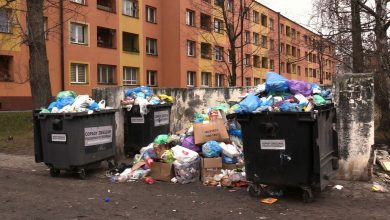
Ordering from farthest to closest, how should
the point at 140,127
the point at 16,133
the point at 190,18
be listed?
the point at 190,18 → the point at 16,133 → the point at 140,127

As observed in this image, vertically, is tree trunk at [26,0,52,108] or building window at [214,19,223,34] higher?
building window at [214,19,223,34]

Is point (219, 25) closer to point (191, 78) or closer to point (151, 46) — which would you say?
point (191, 78)

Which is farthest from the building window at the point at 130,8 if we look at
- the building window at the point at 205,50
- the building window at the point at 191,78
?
the building window at the point at 205,50

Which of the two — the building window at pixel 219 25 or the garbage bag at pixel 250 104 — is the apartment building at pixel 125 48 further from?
the garbage bag at pixel 250 104

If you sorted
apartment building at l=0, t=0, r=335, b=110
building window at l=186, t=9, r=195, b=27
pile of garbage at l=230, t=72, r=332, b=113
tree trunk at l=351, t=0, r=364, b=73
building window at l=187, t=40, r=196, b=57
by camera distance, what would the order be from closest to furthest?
pile of garbage at l=230, t=72, r=332, b=113 → tree trunk at l=351, t=0, r=364, b=73 → apartment building at l=0, t=0, r=335, b=110 → building window at l=186, t=9, r=195, b=27 → building window at l=187, t=40, r=196, b=57

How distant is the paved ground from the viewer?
534 cm

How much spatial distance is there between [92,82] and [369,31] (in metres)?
21.6

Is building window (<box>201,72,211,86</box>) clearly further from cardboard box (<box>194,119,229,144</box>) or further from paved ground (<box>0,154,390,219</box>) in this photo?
paved ground (<box>0,154,390,219</box>)

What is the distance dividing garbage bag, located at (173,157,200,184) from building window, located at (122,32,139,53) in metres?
29.2

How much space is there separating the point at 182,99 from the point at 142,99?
122cm

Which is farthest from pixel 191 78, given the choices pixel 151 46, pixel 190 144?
pixel 190 144

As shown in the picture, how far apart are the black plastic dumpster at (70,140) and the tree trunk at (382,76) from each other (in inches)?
250

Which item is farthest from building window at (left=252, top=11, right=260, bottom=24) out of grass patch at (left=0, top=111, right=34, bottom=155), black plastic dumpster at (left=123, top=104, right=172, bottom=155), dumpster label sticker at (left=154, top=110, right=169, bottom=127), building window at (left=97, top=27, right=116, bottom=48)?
black plastic dumpster at (left=123, top=104, right=172, bottom=155)

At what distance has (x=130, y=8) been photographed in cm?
3531
